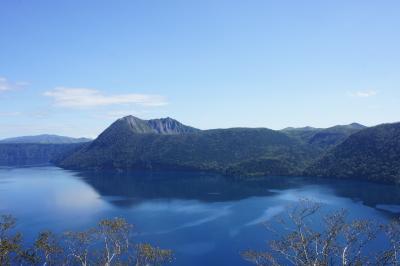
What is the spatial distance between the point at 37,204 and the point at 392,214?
132 metres

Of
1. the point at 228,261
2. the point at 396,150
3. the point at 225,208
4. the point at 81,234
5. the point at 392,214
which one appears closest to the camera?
the point at 81,234

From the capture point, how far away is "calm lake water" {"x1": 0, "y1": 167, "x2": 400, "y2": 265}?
9894 centimetres

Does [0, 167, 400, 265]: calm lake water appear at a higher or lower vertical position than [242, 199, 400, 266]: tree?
lower

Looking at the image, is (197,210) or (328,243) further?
(197,210)

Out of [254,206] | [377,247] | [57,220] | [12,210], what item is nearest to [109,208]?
[57,220]

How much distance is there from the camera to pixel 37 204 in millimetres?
163250

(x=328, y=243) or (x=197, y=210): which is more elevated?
(x=328, y=243)

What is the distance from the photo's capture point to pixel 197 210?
471ft

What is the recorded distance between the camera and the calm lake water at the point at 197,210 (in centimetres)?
9894

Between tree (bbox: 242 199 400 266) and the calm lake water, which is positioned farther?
the calm lake water

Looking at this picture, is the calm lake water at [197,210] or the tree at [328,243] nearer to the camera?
the tree at [328,243]

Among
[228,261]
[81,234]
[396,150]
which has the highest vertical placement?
[396,150]

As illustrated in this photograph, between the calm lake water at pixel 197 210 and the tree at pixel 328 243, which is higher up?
the tree at pixel 328 243

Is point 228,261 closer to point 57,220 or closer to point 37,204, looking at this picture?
point 57,220
